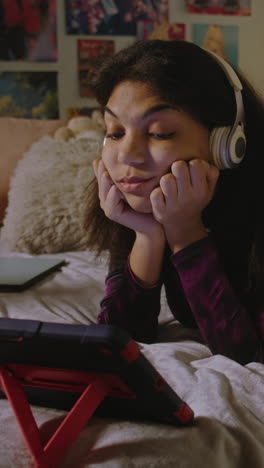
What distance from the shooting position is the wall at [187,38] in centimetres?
229

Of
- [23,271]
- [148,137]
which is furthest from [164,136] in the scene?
[23,271]

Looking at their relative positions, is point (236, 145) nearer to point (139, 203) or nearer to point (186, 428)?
point (139, 203)

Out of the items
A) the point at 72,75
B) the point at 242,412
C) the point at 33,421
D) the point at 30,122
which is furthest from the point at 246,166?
the point at 72,75

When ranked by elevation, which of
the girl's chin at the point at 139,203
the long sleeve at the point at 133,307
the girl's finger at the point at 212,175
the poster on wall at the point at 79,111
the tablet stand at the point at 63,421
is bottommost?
the long sleeve at the point at 133,307

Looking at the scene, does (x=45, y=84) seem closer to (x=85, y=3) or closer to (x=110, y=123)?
(x=85, y=3)

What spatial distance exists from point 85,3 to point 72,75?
1.01ft

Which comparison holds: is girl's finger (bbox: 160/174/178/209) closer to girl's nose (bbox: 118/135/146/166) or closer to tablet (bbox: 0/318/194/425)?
girl's nose (bbox: 118/135/146/166)

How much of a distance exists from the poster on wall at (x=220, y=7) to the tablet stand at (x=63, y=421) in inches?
86.1

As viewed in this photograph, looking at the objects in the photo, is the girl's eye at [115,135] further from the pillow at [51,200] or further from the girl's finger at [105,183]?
the pillow at [51,200]

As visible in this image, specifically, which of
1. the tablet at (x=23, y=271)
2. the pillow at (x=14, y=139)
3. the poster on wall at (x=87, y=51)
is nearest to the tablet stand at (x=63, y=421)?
the tablet at (x=23, y=271)

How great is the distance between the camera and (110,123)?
2.25 feet

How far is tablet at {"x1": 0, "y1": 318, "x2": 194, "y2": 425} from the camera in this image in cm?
39

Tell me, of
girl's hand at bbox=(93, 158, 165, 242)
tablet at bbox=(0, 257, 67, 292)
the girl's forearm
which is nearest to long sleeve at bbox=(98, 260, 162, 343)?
the girl's forearm

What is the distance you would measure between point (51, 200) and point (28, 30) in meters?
1.10
